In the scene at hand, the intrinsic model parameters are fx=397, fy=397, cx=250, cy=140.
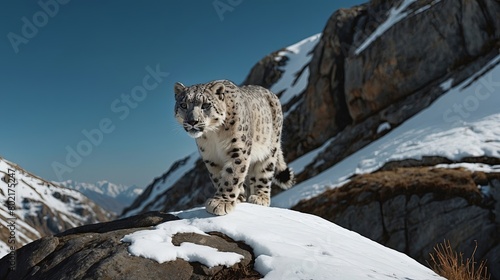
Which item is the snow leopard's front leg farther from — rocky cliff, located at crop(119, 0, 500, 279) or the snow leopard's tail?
rocky cliff, located at crop(119, 0, 500, 279)

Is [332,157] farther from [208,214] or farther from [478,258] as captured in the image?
[208,214]

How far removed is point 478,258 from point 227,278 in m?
11.1

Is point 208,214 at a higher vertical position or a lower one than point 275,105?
lower

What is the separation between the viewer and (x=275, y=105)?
10547mm

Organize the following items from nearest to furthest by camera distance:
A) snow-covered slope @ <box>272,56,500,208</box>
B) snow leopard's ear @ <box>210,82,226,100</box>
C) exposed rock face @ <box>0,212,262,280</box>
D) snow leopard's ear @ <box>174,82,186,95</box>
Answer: exposed rock face @ <box>0,212,262,280</box> → snow leopard's ear @ <box>210,82,226,100</box> → snow leopard's ear @ <box>174,82,186,95</box> → snow-covered slope @ <box>272,56,500,208</box>

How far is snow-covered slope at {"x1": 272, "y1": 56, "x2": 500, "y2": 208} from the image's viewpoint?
19891 millimetres

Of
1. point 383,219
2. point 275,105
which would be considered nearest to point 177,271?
point 275,105

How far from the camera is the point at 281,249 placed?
573cm

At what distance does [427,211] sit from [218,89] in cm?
1135

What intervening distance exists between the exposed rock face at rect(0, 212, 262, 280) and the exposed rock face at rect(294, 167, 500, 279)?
35.0 ft

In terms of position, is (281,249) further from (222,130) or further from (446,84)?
(446,84)

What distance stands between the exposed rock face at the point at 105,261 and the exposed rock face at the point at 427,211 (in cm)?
1067

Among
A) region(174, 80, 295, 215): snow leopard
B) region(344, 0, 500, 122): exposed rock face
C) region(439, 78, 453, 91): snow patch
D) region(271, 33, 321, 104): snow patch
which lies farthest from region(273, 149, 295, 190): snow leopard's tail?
region(271, 33, 321, 104): snow patch

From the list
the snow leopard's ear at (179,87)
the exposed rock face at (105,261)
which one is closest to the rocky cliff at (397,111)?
the exposed rock face at (105,261)
